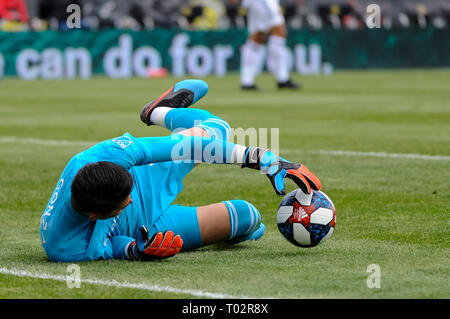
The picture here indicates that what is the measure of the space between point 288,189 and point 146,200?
2.46 m

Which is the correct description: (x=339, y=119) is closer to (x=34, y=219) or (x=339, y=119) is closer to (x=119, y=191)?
(x=34, y=219)

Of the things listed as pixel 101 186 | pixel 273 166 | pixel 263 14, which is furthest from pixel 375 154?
pixel 263 14

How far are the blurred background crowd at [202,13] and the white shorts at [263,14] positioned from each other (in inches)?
383

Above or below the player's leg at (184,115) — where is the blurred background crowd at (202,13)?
below

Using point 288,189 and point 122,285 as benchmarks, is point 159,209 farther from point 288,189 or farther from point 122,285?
point 288,189

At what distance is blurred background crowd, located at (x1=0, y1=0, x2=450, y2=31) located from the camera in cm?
2895

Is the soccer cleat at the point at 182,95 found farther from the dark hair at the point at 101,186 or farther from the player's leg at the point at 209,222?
the dark hair at the point at 101,186

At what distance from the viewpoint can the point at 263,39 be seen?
1895cm

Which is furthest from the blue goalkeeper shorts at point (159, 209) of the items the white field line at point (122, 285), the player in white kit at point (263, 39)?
the player in white kit at point (263, 39)

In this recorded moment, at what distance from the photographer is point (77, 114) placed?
1433cm

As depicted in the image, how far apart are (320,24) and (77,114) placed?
1975cm

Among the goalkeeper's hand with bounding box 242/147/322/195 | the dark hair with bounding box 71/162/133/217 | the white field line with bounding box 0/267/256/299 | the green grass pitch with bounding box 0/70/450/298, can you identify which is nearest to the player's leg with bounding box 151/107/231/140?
the goalkeeper's hand with bounding box 242/147/322/195

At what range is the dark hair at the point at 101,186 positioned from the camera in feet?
15.1

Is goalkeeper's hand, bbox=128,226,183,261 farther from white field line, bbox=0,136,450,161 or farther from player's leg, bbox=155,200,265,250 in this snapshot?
white field line, bbox=0,136,450,161
